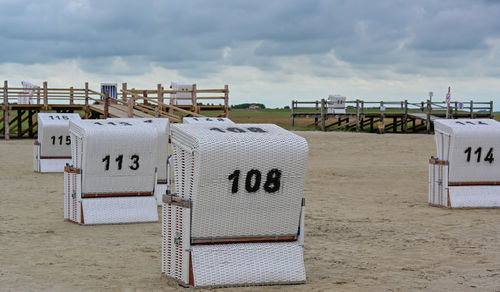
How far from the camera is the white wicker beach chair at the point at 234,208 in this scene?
8039 mm

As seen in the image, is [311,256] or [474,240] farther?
[474,240]

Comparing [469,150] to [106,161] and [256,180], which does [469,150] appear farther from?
[256,180]

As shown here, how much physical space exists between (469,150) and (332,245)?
526 centimetres

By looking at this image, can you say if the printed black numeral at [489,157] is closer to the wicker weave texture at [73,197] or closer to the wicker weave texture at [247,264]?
the wicker weave texture at [247,264]

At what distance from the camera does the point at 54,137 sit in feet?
75.8

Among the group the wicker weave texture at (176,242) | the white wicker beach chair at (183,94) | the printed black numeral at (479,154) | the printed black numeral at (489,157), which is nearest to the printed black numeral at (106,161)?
the wicker weave texture at (176,242)

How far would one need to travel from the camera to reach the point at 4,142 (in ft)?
125

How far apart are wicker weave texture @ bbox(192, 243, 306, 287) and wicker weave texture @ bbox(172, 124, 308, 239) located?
16 cm

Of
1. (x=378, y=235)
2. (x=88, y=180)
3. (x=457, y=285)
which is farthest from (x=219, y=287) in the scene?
(x=88, y=180)

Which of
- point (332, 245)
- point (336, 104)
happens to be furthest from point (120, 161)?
point (336, 104)

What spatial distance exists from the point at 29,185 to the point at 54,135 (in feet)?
13.0

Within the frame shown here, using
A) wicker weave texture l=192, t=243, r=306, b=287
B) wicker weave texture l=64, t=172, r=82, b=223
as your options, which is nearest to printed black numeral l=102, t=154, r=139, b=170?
wicker weave texture l=64, t=172, r=82, b=223

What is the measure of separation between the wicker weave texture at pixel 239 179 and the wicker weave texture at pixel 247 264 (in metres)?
0.16

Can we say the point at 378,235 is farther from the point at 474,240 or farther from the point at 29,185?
the point at 29,185
